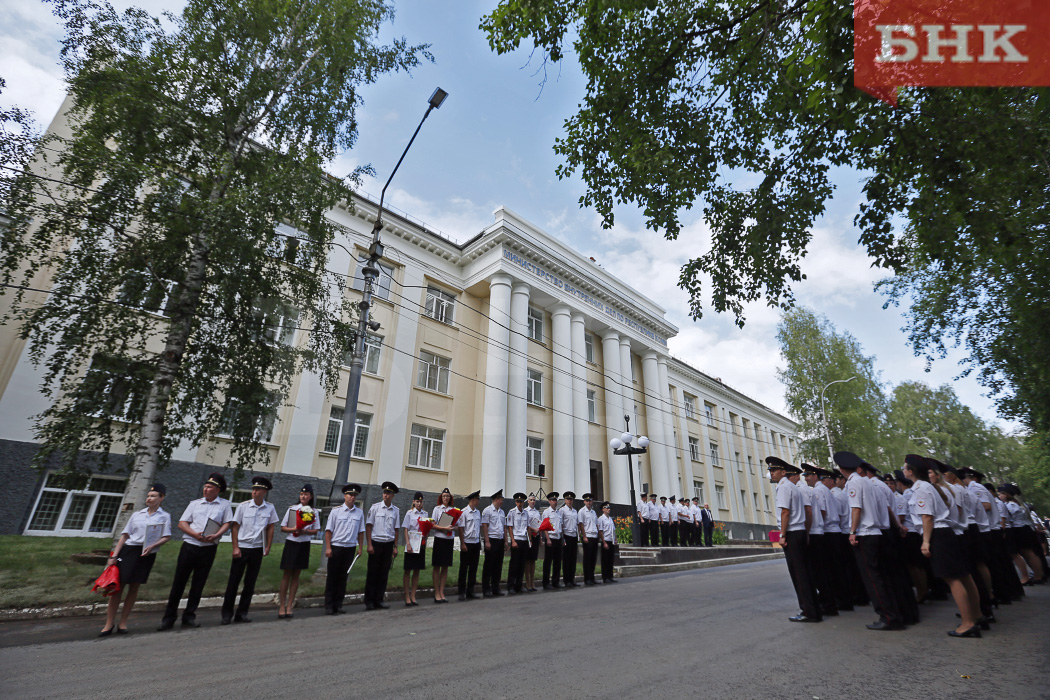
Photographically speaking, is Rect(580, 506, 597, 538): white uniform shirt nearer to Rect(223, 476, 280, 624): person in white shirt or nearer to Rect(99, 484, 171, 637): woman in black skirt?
Rect(223, 476, 280, 624): person in white shirt

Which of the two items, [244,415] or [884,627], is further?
[244,415]

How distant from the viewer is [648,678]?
3.85 metres

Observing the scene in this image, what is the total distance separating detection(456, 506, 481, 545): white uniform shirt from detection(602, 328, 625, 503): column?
17015 mm

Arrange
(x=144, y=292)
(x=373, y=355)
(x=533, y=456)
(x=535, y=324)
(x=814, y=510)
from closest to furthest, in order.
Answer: (x=814, y=510), (x=144, y=292), (x=373, y=355), (x=533, y=456), (x=535, y=324)

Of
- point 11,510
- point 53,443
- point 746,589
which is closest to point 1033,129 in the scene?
point 746,589

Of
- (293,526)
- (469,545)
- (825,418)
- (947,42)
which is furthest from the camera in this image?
(825,418)

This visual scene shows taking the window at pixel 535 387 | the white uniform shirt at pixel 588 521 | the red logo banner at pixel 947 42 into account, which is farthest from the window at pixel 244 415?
the window at pixel 535 387

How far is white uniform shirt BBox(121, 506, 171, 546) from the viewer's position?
6.51 m

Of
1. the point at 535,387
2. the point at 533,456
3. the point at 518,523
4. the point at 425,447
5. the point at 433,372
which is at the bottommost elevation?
the point at 518,523

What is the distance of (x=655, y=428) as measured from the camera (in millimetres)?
31375

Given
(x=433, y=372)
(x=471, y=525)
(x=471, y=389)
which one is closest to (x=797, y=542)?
(x=471, y=525)

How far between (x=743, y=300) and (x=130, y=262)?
39.9ft

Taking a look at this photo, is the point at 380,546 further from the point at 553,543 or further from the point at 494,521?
the point at 553,543

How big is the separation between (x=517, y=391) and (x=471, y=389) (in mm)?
2282
